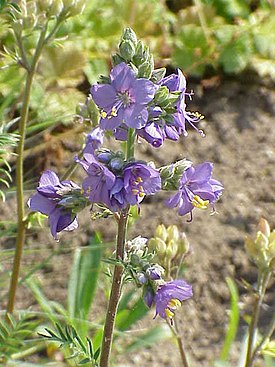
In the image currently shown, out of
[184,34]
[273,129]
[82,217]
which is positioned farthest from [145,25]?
[82,217]

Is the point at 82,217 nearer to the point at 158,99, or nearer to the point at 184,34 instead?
the point at 184,34

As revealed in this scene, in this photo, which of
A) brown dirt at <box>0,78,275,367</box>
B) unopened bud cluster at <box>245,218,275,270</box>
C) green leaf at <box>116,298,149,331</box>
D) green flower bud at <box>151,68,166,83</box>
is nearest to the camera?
green flower bud at <box>151,68,166,83</box>

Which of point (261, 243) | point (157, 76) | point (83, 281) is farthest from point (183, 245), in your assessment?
point (157, 76)

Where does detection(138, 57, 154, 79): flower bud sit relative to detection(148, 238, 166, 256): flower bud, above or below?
above

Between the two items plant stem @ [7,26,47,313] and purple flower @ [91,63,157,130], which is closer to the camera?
purple flower @ [91,63,157,130]

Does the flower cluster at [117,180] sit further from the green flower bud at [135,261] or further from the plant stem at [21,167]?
the plant stem at [21,167]

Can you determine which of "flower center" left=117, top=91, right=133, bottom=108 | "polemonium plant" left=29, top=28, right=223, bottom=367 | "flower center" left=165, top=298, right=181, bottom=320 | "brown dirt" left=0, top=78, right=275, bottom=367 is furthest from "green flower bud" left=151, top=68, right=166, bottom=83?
"brown dirt" left=0, top=78, right=275, bottom=367

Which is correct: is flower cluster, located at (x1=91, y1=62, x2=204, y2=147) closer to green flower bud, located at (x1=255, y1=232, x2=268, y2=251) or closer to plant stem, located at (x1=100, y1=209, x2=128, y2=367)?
plant stem, located at (x1=100, y1=209, x2=128, y2=367)
